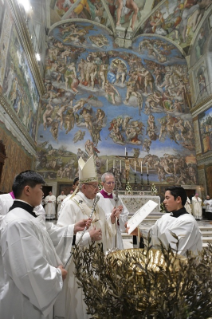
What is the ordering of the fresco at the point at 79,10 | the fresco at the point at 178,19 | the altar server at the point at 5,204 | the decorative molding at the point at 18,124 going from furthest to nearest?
the fresco at the point at 178,19 → the fresco at the point at 79,10 → the decorative molding at the point at 18,124 → the altar server at the point at 5,204

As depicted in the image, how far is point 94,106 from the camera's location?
15602 millimetres

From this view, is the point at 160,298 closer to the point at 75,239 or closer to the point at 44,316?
the point at 44,316

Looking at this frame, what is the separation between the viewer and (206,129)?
15.0m

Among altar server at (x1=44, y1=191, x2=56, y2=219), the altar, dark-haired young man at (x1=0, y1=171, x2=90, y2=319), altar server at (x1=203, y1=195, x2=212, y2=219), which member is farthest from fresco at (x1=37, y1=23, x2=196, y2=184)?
dark-haired young man at (x1=0, y1=171, x2=90, y2=319)

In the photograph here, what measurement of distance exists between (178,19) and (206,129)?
990cm

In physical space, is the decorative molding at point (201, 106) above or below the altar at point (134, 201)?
above

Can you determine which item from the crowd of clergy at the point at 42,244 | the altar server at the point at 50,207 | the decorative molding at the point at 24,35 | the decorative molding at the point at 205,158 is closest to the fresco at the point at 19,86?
the decorative molding at the point at 24,35

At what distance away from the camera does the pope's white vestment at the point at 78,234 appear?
1869mm

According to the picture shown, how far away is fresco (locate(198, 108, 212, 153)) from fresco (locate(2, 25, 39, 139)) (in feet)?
41.1

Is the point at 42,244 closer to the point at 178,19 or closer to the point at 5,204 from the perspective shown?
the point at 5,204

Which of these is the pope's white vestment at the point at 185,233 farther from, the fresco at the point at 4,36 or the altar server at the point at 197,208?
the altar server at the point at 197,208

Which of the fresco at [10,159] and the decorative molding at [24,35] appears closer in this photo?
the fresco at [10,159]

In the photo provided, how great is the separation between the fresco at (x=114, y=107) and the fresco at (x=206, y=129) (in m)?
0.96

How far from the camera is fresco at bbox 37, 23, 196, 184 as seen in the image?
47.0 ft
